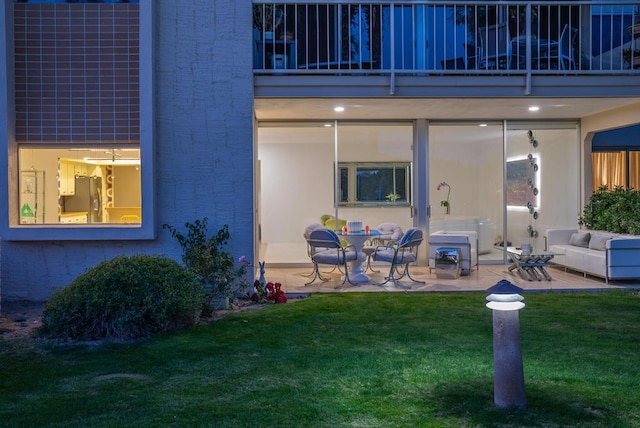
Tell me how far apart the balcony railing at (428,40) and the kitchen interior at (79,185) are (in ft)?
7.31

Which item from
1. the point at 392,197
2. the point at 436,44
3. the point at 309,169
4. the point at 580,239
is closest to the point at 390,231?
the point at 392,197

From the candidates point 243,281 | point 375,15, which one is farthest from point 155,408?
point 375,15

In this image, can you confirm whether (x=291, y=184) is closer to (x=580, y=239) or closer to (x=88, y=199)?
(x=88, y=199)

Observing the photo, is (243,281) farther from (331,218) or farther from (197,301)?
(331,218)

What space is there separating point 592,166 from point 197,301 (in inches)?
332

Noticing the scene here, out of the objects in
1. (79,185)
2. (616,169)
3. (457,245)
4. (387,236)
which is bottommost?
(457,245)

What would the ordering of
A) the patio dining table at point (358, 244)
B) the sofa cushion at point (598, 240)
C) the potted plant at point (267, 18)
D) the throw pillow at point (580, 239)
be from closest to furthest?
1. the potted plant at point (267, 18)
2. the patio dining table at point (358, 244)
3. the sofa cushion at point (598, 240)
4. the throw pillow at point (580, 239)

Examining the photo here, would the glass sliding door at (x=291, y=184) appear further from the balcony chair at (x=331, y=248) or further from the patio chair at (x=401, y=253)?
the patio chair at (x=401, y=253)

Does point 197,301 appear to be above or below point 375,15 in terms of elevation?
below

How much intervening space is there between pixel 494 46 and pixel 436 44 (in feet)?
2.88

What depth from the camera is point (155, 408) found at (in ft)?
14.1

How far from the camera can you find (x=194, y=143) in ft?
28.6

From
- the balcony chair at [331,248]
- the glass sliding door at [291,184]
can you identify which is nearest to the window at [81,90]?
the balcony chair at [331,248]

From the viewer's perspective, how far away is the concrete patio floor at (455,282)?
30.3 ft
